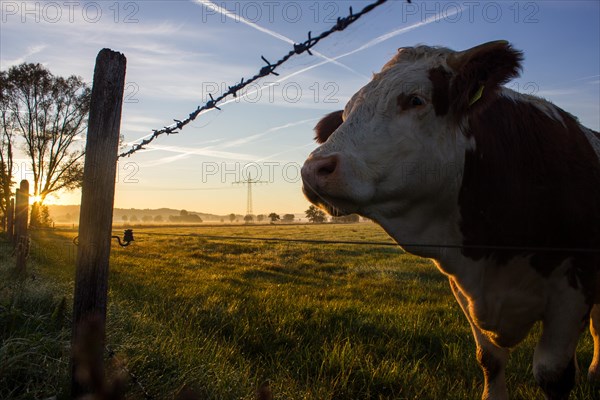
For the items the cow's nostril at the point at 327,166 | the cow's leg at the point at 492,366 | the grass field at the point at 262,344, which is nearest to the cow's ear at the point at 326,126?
the cow's nostril at the point at 327,166

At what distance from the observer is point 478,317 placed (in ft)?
10.3

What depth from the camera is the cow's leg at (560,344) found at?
9.56 feet

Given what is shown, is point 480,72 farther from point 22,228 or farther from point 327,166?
point 22,228

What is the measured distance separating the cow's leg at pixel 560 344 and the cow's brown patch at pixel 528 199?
149 millimetres

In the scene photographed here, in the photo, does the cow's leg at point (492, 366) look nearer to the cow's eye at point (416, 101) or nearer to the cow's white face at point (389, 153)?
the cow's white face at point (389, 153)

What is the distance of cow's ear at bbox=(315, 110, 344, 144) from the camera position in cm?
346

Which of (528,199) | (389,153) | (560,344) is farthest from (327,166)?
(560,344)

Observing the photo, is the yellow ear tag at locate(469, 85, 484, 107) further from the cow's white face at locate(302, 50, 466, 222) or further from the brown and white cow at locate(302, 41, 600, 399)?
the cow's white face at locate(302, 50, 466, 222)

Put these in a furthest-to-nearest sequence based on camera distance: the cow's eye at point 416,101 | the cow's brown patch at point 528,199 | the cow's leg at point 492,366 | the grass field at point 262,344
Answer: the cow's leg at point 492,366 < the grass field at point 262,344 < the cow's brown patch at point 528,199 < the cow's eye at point 416,101

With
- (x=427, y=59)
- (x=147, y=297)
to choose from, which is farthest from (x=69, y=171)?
(x=427, y=59)

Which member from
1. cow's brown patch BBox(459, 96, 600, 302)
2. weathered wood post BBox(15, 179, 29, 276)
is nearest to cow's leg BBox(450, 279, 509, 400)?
cow's brown patch BBox(459, 96, 600, 302)

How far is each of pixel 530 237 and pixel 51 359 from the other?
3.26 metres

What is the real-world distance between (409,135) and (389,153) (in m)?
0.18

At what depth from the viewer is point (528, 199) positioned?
2.88 m
